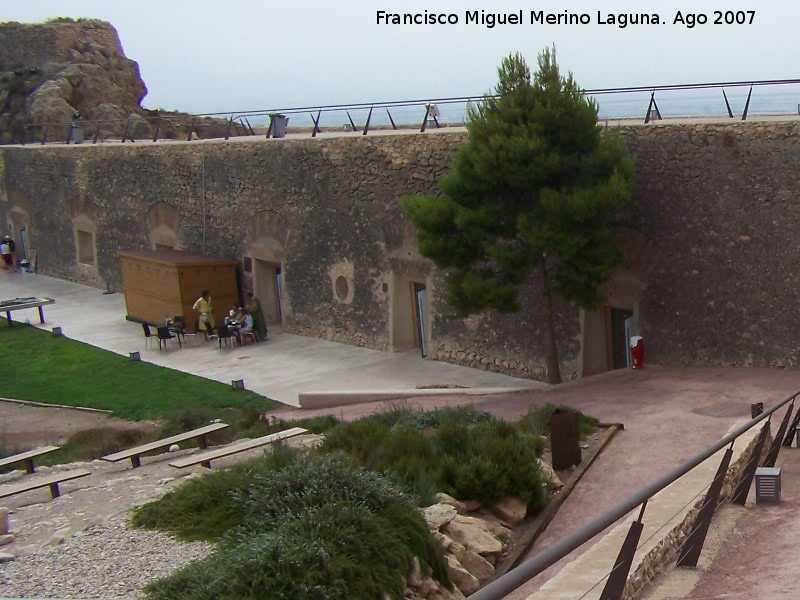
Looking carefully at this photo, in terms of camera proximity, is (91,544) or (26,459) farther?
(26,459)

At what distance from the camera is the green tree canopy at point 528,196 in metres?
13.5

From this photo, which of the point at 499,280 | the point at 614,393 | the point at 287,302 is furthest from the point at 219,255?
the point at 614,393

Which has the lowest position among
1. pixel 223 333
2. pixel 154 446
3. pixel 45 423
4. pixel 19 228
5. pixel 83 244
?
pixel 45 423

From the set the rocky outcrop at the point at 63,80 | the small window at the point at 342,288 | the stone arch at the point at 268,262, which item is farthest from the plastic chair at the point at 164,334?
the rocky outcrop at the point at 63,80

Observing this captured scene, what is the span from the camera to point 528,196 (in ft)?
45.9

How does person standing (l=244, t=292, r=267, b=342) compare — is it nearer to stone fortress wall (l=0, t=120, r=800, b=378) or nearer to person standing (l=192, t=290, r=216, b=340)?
stone fortress wall (l=0, t=120, r=800, b=378)

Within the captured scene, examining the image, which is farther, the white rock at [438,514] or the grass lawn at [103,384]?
the grass lawn at [103,384]

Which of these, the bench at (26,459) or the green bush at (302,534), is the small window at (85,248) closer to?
the bench at (26,459)

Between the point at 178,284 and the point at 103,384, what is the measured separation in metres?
3.82

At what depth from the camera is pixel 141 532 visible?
24.9 feet

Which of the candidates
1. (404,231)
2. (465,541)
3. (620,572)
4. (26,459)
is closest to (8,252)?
(404,231)

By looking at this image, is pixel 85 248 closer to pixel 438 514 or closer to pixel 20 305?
pixel 20 305

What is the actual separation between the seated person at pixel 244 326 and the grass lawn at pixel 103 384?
1971 mm

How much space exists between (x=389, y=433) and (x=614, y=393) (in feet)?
15.2
